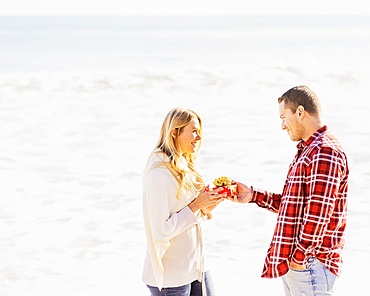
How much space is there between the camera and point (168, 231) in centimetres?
343

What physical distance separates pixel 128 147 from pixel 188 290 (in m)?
7.42

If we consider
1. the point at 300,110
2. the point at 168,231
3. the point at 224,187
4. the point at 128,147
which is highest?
the point at 128,147

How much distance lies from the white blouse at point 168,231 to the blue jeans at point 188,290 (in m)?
0.03

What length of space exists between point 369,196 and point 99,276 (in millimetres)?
3531

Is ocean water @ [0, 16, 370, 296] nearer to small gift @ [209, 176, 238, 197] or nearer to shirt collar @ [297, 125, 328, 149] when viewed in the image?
small gift @ [209, 176, 238, 197]

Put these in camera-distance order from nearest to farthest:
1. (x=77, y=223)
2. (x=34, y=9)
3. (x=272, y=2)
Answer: (x=77, y=223)
(x=34, y=9)
(x=272, y=2)

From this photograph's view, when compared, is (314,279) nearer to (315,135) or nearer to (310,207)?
(310,207)

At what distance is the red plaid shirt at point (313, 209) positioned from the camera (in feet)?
10.1

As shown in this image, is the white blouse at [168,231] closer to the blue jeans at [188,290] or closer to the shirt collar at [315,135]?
the blue jeans at [188,290]

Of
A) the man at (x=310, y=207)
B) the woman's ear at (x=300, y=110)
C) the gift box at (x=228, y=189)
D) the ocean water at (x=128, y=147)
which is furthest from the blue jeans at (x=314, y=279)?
the ocean water at (x=128, y=147)

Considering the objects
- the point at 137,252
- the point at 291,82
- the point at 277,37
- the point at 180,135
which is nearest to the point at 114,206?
the point at 137,252

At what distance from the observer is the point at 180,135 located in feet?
11.7

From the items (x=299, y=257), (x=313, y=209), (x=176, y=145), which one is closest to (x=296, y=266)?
(x=299, y=257)

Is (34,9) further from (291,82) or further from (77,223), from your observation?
(77,223)
